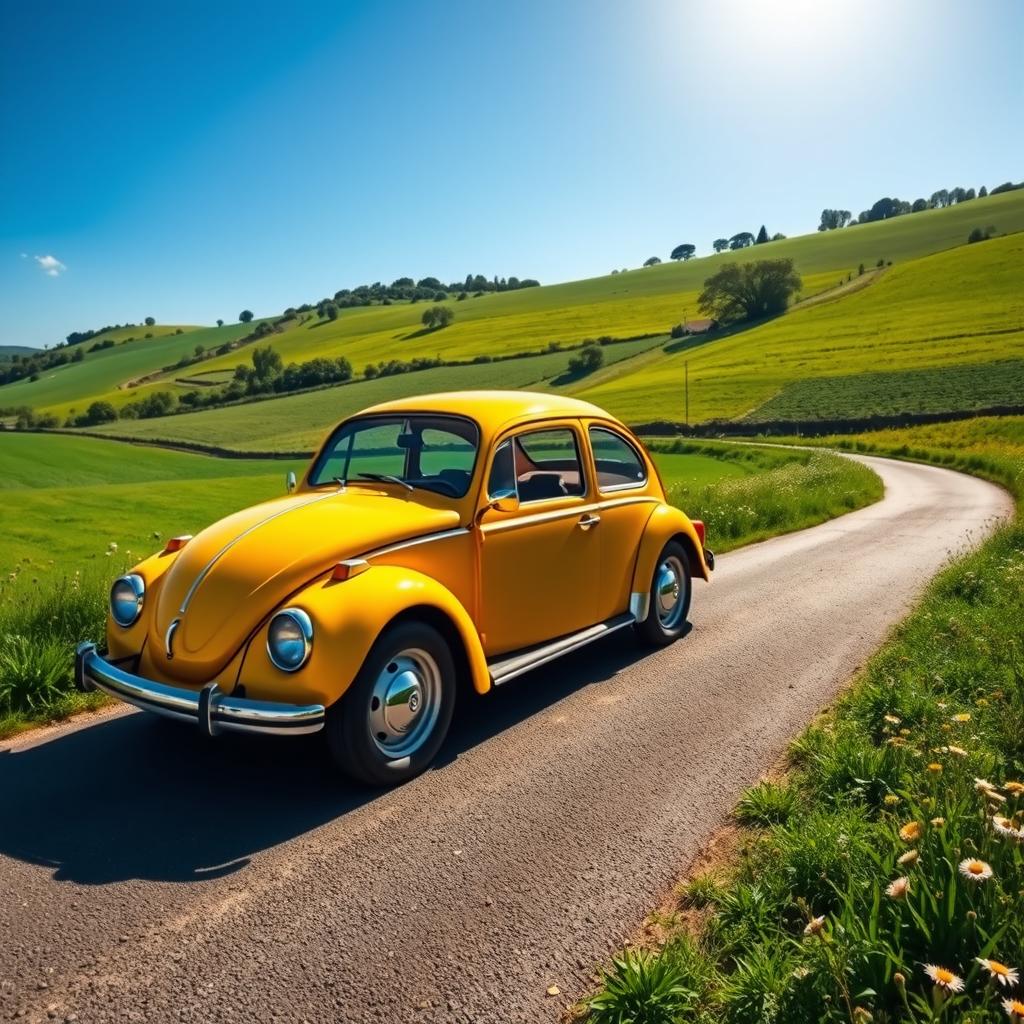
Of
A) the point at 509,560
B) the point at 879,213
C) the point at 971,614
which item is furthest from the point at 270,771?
the point at 879,213

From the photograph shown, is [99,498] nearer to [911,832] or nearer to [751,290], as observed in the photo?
[911,832]

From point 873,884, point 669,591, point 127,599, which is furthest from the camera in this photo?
point 669,591

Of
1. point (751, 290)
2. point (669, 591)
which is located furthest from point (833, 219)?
point (669, 591)

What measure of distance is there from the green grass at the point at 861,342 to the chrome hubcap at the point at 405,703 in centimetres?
4981

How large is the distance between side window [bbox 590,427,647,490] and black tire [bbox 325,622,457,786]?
228 centimetres

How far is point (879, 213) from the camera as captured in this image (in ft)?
583

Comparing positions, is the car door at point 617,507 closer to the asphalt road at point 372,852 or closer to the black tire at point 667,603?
the black tire at point 667,603

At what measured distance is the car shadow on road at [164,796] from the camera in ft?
11.7

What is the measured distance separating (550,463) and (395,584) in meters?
2.17

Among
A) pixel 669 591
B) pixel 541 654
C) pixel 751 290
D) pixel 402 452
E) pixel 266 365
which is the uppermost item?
pixel 266 365

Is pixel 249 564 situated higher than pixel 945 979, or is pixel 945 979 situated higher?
pixel 249 564

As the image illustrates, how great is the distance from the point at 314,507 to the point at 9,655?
2.37m

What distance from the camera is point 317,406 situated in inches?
2744

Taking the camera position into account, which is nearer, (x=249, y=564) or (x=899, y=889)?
(x=899, y=889)
